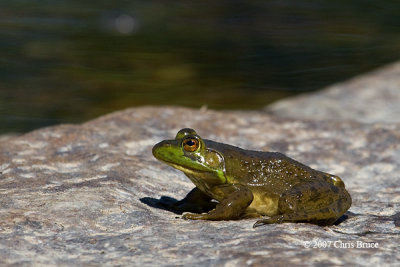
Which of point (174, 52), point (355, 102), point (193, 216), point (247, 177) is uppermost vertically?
point (174, 52)

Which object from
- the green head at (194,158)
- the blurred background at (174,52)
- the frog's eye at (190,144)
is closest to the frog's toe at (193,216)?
the green head at (194,158)

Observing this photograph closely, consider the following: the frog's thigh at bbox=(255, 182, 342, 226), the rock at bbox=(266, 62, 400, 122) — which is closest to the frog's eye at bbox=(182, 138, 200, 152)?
the frog's thigh at bbox=(255, 182, 342, 226)

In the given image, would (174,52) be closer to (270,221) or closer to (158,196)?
(158,196)

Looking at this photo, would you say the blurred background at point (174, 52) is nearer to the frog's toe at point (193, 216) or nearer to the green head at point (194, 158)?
the green head at point (194, 158)

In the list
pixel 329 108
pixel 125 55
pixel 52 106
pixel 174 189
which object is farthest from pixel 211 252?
pixel 125 55

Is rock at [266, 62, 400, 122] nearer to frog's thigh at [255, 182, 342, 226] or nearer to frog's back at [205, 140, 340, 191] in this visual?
frog's back at [205, 140, 340, 191]

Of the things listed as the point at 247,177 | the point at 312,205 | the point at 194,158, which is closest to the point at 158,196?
the point at 194,158

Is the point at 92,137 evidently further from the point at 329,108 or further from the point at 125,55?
the point at 125,55
